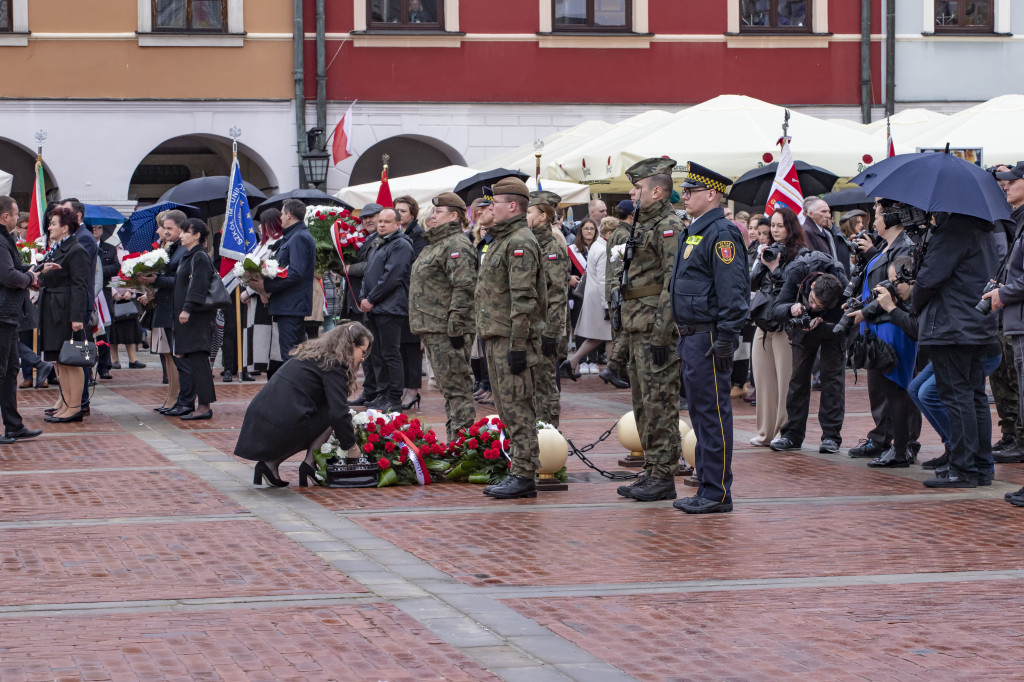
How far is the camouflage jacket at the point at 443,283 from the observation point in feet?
40.4

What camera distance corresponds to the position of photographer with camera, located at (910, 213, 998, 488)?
9859 mm

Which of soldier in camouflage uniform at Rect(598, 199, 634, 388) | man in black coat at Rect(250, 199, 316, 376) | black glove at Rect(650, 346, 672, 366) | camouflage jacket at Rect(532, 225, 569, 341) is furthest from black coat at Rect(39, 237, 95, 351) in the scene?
black glove at Rect(650, 346, 672, 366)

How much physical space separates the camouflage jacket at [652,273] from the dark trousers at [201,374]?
→ 579 centimetres

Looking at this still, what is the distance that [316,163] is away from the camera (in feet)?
82.0

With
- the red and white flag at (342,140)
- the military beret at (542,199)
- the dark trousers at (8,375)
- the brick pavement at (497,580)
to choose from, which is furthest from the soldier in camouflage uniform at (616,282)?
the red and white flag at (342,140)

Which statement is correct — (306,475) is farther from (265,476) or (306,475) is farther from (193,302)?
(193,302)

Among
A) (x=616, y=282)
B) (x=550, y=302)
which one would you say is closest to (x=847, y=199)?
(x=616, y=282)

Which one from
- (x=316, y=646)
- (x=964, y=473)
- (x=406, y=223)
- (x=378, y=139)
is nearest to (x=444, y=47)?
(x=378, y=139)

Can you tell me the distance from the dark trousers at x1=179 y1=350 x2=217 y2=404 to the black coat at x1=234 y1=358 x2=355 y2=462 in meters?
4.23

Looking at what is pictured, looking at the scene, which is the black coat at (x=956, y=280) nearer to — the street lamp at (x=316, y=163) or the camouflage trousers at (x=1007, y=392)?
the camouflage trousers at (x=1007, y=392)

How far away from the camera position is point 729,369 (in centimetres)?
891

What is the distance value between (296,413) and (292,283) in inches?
195

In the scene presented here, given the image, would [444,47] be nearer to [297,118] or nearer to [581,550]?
[297,118]

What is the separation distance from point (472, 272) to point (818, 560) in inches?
210
